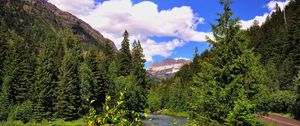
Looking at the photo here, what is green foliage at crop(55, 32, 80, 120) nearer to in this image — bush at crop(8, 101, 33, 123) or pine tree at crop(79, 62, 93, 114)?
pine tree at crop(79, 62, 93, 114)

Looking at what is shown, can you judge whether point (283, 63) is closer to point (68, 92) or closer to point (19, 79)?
point (68, 92)

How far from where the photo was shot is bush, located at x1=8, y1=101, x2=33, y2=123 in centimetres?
5244

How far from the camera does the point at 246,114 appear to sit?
20.0m

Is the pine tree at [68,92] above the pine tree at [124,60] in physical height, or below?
below

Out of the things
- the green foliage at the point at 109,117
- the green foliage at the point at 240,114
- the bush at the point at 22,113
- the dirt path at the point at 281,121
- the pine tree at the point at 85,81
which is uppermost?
the pine tree at the point at 85,81

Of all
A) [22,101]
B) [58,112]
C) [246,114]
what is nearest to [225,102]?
[246,114]

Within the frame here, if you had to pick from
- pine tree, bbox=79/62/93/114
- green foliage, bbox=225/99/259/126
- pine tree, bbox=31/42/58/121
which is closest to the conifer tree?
pine tree, bbox=79/62/93/114

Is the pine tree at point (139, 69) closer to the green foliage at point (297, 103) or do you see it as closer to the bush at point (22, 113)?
the bush at point (22, 113)

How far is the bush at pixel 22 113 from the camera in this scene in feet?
172

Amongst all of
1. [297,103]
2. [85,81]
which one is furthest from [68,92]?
[297,103]

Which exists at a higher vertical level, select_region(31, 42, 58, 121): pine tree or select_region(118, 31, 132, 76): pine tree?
select_region(118, 31, 132, 76): pine tree

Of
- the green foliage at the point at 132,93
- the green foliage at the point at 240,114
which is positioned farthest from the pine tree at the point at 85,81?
the green foliage at the point at 240,114

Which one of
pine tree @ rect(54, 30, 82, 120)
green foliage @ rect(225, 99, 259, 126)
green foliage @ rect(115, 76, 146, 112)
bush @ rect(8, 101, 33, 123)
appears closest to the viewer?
green foliage @ rect(225, 99, 259, 126)

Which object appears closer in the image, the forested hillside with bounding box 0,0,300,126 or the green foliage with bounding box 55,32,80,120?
the forested hillside with bounding box 0,0,300,126
